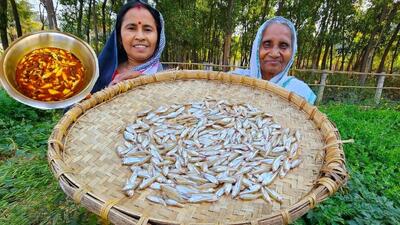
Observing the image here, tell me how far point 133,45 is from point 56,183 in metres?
1.67

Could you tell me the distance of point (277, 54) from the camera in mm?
2201

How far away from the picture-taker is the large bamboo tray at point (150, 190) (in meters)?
1.11

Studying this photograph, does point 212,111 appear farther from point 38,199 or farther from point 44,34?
point 38,199

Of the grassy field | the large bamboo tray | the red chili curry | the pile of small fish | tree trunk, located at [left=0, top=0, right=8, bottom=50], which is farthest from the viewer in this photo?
tree trunk, located at [left=0, top=0, right=8, bottom=50]

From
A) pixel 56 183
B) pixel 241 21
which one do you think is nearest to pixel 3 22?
pixel 56 183

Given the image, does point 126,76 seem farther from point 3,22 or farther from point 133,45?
point 3,22

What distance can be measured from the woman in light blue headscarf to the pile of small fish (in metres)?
0.53

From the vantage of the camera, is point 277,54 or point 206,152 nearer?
point 206,152

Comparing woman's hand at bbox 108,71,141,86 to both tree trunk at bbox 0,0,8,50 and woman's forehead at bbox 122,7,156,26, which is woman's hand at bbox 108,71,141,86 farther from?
tree trunk at bbox 0,0,8,50

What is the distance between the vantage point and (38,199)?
2.68 meters

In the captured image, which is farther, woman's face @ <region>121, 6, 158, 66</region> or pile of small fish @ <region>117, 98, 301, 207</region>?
woman's face @ <region>121, 6, 158, 66</region>

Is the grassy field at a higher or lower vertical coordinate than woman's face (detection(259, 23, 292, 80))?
lower

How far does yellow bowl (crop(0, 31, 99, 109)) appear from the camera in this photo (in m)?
1.68

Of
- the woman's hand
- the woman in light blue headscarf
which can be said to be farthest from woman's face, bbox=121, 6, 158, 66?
the woman in light blue headscarf
